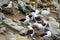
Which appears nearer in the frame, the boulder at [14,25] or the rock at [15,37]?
the rock at [15,37]

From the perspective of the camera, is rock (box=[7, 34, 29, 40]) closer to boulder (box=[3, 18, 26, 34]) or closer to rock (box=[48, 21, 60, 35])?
boulder (box=[3, 18, 26, 34])

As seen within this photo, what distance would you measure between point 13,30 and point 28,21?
362mm

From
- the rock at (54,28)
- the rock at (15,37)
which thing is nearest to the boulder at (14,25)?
the rock at (15,37)

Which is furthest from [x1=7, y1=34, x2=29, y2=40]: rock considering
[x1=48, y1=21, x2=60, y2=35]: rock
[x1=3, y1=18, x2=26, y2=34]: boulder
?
[x1=48, y1=21, x2=60, y2=35]: rock

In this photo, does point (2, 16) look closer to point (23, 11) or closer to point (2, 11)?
point (2, 11)

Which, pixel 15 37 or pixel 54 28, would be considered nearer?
pixel 15 37

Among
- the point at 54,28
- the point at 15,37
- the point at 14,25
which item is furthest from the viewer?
the point at 54,28

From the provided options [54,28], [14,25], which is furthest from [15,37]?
[54,28]

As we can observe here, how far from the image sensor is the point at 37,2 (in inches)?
172

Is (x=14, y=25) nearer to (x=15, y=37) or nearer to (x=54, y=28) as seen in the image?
(x=15, y=37)

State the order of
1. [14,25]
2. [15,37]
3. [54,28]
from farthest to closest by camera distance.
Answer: [54,28], [14,25], [15,37]

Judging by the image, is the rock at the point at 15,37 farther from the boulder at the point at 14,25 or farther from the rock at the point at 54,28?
the rock at the point at 54,28

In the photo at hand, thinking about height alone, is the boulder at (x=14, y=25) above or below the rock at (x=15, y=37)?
above

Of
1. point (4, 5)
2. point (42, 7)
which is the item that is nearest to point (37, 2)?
point (42, 7)
